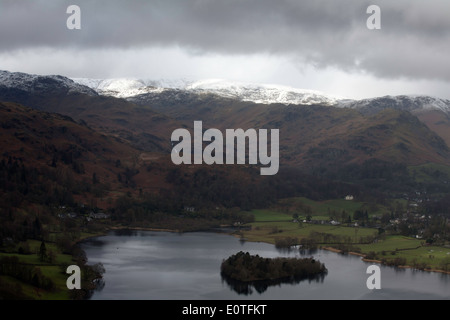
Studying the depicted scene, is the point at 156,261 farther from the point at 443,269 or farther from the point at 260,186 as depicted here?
the point at 260,186

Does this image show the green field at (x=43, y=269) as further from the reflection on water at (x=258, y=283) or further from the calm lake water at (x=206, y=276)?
the reflection on water at (x=258, y=283)

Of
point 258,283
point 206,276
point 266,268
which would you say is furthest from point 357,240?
point 206,276

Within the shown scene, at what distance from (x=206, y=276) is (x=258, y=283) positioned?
7647mm

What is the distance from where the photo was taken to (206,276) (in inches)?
3659

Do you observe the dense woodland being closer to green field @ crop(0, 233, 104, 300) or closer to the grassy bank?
the grassy bank

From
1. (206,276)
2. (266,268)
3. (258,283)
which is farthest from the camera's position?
(266,268)

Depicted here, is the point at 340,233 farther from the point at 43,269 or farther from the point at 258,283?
the point at 43,269

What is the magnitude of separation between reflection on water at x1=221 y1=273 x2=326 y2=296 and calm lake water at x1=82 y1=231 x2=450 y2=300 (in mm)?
475

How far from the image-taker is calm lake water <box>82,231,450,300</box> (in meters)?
82.5

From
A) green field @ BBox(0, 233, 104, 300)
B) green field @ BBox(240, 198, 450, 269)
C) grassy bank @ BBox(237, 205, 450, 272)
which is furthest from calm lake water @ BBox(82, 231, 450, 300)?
green field @ BBox(240, 198, 450, 269)

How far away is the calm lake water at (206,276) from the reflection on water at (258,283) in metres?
0.48

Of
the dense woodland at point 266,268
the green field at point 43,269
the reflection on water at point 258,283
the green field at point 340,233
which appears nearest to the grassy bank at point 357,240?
the green field at point 340,233
